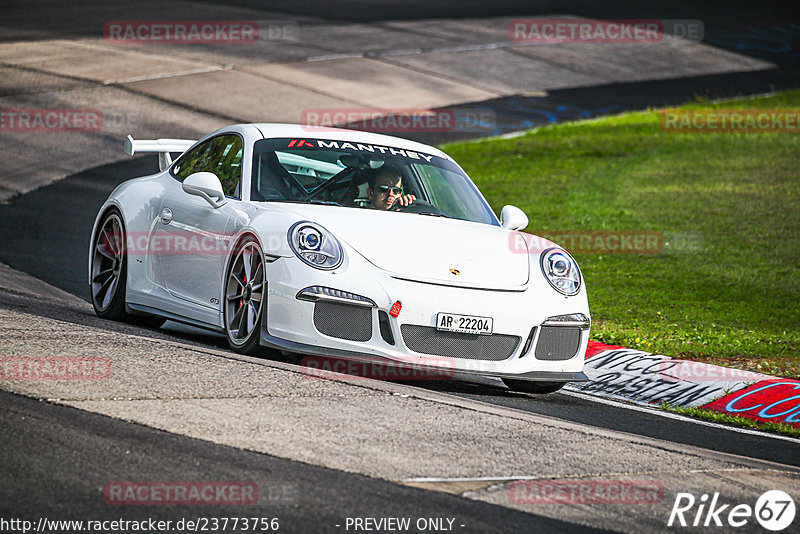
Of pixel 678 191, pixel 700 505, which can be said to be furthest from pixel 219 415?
pixel 678 191

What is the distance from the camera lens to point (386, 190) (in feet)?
26.8

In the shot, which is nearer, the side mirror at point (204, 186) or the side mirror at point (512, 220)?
the side mirror at point (204, 186)

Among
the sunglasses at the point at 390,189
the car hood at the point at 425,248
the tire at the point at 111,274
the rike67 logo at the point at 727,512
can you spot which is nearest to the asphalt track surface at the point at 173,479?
the rike67 logo at the point at 727,512

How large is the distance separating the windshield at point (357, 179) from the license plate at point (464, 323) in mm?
1333

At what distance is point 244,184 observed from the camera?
26.0 ft

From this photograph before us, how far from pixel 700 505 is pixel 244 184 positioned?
400cm

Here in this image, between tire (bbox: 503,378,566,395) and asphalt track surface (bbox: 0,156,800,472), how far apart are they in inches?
2.6

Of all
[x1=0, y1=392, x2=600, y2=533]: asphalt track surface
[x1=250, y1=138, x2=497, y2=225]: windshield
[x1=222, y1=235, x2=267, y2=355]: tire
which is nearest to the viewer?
[x1=0, y1=392, x2=600, y2=533]: asphalt track surface

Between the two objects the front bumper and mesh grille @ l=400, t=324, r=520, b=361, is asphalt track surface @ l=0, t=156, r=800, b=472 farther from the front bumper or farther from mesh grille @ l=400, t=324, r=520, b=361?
the front bumper

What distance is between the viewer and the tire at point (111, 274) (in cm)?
885

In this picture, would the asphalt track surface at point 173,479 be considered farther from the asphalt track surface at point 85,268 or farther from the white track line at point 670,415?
the white track line at point 670,415

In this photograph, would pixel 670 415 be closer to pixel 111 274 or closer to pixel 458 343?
pixel 458 343

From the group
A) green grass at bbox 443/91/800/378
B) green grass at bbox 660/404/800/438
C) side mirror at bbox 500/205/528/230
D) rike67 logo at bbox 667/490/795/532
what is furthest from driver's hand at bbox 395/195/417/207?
rike67 logo at bbox 667/490/795/532

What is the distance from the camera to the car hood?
7.05m
